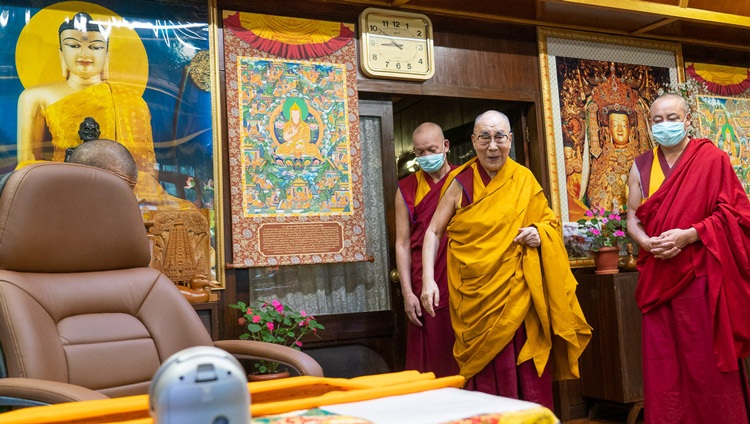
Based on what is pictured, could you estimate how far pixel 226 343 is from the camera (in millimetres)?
1830

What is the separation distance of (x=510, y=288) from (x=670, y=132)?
1.02 m

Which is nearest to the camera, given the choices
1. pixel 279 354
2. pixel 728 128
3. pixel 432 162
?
pixel 279 354

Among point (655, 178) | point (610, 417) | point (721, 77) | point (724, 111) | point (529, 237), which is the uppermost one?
point (721, 77)

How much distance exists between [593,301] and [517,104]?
3.99 feet

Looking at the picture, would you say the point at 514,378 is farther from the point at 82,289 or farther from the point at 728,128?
the point at 728,128

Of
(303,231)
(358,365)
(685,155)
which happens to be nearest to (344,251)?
(303,231)

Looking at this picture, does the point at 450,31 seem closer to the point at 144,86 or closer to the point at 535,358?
the point at 144,86

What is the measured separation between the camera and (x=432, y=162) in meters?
3.41

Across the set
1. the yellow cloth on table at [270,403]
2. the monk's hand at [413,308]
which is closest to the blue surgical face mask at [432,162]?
the monk's hand at [413,308]

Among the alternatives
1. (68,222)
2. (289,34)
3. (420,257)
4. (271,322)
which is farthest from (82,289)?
(289,34)

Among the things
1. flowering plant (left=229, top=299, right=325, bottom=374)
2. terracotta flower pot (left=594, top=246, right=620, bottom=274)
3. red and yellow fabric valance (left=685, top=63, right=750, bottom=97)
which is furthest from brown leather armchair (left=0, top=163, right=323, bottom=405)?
red and yellow fabric valance (left=685, top=63, right=750, bottom=97)

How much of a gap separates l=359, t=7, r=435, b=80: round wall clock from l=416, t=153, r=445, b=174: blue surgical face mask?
0.55m

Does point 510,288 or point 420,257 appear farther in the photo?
point 420,257

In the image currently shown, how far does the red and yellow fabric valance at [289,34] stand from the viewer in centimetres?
342
